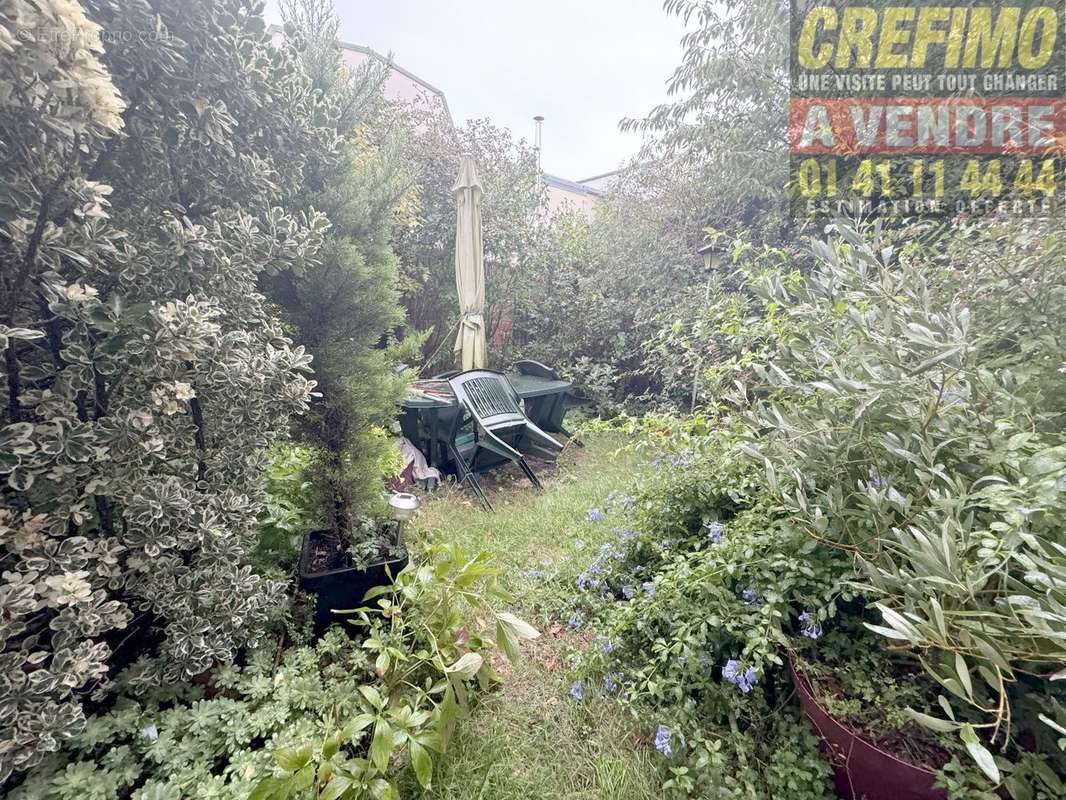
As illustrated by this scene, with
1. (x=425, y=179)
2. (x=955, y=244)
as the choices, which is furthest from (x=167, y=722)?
(x=425, y=179)

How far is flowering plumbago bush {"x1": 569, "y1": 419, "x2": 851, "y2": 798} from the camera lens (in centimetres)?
114

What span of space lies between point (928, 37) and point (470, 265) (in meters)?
3.71

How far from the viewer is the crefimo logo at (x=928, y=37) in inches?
103

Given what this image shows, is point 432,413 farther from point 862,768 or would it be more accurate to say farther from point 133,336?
point 862,768

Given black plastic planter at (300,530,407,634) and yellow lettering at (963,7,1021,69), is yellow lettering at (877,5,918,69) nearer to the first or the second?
yellow lettering at (963,7,1021,69)

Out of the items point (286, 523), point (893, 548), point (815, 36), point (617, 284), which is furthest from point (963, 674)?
point (617, 284)

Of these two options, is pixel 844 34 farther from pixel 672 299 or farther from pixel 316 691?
pixel 316 691

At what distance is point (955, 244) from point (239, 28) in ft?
9.14

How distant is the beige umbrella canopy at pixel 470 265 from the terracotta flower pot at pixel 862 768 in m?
3.59

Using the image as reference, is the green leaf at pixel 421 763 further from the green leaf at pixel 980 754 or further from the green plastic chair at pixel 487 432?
the green plastic chair at pixel 487 432

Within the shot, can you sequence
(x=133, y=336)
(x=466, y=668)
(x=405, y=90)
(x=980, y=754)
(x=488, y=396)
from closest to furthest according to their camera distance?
(x=980, y=754), (x=133, y=336), (x=466, y=668), (x=488, y=396), (x=405, y=90)

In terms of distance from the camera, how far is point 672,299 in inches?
209

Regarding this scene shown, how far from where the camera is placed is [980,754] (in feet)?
2.37

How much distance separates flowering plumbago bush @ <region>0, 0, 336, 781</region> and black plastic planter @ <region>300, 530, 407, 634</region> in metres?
0.19
